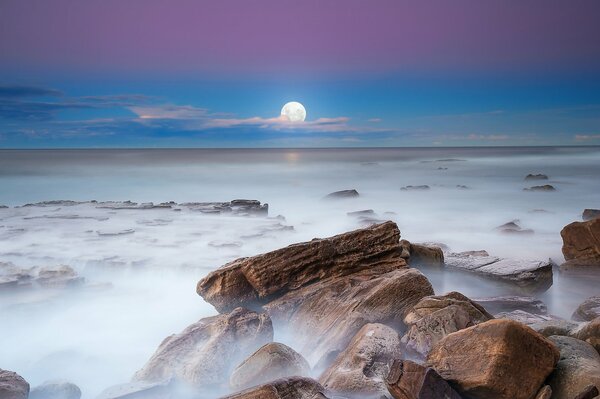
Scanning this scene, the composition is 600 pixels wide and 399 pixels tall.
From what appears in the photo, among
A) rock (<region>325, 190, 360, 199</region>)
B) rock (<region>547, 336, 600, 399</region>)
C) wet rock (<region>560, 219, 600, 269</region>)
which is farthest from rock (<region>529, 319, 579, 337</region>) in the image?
rock (<region>325, 190, 360, 199</region>)

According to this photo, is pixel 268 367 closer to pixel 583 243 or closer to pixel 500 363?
pixel 500 363

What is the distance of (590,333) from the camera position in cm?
649

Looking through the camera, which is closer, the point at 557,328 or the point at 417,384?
the point at 417,384

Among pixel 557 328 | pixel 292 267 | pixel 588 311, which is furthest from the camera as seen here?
pixel 292 267

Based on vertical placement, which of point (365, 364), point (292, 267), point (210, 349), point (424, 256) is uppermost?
point (292, 267)

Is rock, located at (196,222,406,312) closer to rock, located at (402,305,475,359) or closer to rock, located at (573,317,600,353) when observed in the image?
rock, located at (402,305,475,359)

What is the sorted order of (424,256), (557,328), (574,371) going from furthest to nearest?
(424,256)
(557,328)
(574,371)

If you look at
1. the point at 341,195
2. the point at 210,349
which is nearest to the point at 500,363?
the point at 210,349

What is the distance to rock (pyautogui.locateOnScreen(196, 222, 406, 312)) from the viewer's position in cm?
902

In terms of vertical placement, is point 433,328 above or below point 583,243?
above

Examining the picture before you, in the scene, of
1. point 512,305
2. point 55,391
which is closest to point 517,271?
point 512,305

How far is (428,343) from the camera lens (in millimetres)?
6840

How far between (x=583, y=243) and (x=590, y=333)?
724 centimetres

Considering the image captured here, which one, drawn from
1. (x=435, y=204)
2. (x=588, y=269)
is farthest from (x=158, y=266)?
(x=435, y=204)
